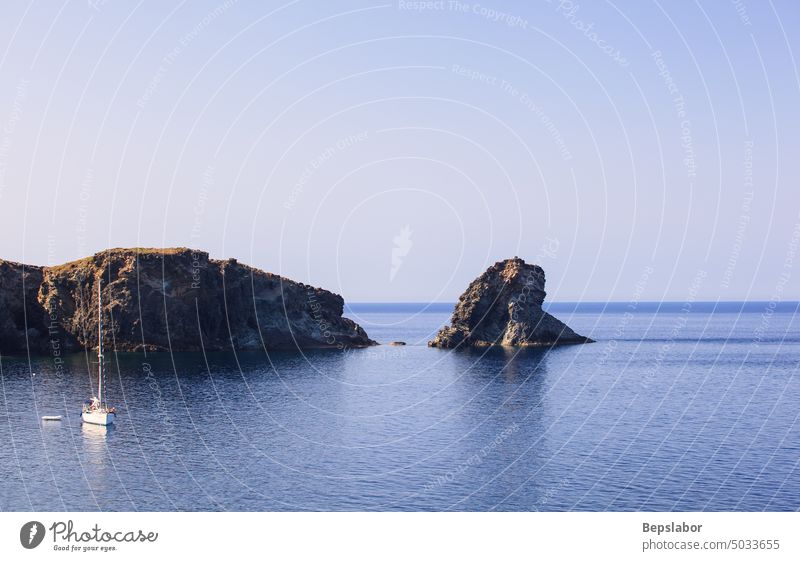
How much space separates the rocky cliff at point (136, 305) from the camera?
160875 mm

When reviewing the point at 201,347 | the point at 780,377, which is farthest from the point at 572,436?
the point at 201,347

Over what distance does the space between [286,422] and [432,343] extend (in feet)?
382

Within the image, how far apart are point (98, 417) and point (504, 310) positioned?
4825 inches

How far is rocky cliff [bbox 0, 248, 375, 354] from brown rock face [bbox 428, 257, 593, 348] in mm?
45466

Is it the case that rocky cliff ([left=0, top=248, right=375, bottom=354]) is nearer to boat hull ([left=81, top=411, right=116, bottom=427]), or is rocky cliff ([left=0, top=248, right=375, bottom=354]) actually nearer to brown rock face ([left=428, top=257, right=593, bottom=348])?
brown rock face ([left=428, top=257, right=593, bottom=348])

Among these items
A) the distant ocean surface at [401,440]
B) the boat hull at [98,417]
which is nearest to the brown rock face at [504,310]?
the distant ocean surface at [401,440]

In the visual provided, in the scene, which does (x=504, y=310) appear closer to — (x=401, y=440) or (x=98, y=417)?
(x=401, y=440)

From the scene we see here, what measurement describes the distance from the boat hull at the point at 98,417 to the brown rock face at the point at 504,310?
117606 mm

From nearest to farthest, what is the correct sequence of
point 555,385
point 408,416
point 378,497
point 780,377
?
point 378,497
point 408,416
point 555,385
point 780,377

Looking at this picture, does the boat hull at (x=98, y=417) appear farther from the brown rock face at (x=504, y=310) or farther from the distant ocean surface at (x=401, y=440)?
the brown rock face at (x=504, y=310)

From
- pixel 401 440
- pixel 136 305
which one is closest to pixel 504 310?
pixel 136 305

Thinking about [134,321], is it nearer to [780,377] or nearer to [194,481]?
[194,481]

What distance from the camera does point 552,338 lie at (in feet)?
633

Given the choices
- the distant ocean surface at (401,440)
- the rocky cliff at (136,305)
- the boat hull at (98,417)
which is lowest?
the distant ocean surface at (401,440)
